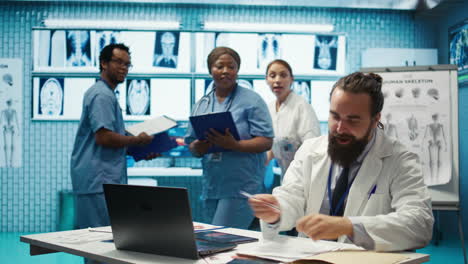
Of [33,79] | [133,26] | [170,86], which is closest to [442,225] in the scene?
[170,86]

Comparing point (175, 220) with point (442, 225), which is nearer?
point (175, 220)

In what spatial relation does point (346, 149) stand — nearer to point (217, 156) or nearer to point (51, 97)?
point (217, 156)

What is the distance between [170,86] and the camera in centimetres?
542

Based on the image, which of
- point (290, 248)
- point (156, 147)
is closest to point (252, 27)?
point (156, 147)

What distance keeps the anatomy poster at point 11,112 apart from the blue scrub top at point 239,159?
314 centimetres

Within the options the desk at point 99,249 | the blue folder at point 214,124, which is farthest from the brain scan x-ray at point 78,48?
the desk at point 99,249

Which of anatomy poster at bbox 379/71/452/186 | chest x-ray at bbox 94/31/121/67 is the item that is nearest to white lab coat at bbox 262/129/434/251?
anatomy poster at bbox 379/71/452/186

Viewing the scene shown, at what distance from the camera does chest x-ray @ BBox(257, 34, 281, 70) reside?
5477 mm

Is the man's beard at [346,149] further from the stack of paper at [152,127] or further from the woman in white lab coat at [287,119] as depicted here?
the woman in white lab coat at [287,119]

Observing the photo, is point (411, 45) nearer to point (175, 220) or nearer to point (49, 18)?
point (49, 18)

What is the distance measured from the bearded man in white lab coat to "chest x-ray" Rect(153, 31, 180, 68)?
3.70 metres

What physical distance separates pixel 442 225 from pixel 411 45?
201 centimetres

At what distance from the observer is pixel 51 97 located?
5359 millimetres

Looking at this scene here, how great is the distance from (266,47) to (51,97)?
2.38 m
